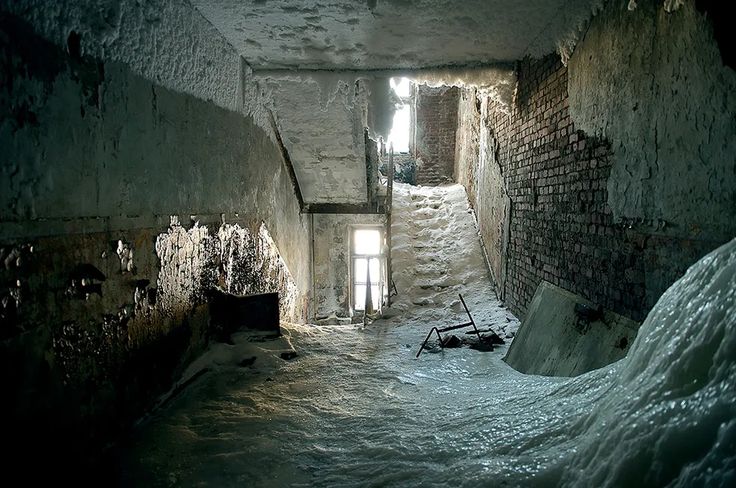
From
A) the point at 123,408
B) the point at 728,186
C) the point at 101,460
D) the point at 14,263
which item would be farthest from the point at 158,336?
the point at 728,186

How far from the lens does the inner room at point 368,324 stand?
185 cm

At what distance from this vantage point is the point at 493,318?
576 cm

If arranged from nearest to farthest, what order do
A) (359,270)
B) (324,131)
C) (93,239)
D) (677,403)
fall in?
(677,403) → (93,239) → (324,131) → (359,270)

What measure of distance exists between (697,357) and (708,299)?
0.27 metres

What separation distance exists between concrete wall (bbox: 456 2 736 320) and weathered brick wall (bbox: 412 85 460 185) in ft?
21.5

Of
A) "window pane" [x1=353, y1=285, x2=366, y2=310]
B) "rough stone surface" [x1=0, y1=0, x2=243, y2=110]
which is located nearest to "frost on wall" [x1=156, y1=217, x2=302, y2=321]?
"rough stone surface" [x1=0, y1=0, x2=243, y2=110]

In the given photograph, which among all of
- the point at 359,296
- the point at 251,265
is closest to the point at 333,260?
the point at 359,296

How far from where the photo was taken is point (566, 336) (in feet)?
11.9

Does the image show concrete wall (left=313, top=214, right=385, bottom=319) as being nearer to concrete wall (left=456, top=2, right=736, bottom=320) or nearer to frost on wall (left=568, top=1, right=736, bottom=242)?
concrete wall (left=456, top=2, right=736, bottom=320)

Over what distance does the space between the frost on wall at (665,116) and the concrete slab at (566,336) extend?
78 centimetres

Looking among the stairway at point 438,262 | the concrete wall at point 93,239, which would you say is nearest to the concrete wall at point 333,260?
the stairway at point 438,262

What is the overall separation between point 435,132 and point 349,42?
7.81m

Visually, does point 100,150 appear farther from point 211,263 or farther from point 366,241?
point 366,241

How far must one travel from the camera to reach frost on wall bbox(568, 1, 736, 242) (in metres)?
2.16
